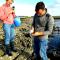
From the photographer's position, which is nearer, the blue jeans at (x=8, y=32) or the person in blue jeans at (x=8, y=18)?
the person in blue jeans at (x=8, y=18)

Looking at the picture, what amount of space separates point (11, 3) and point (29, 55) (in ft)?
7.77

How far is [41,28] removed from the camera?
33.9 feet

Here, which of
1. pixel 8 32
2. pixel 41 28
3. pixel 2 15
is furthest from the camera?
pixel 8 32

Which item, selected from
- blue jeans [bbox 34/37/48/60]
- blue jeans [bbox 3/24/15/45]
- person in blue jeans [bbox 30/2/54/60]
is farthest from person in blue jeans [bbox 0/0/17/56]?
blue jeans [bbox 34/37/48/60]

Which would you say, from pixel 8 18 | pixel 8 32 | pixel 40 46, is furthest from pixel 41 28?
pixel 8 32

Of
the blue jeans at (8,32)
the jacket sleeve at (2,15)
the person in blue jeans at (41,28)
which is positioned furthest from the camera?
the blue jeans at (8,32)

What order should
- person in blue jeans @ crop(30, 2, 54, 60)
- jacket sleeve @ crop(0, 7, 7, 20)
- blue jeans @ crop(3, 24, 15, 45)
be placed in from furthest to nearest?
1. blue jeans @ crop(3, 24, 15, 45)
2. jacket sleeve @ crop(0, 7, 7, 20)
3. person in blue jeans @ crop(30, 2, 54, 60)

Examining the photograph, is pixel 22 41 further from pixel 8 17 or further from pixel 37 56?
pixel 37 56

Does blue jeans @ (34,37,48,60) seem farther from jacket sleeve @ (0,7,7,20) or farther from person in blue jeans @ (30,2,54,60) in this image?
jacket sleeve @ (0,7,7,20)

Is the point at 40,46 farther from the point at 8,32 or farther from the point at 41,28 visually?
the point at 8,32

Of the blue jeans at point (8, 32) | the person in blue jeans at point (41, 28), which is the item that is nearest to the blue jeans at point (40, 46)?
the person in blue jeans at point (41, 28)

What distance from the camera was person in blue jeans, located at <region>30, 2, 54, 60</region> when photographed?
32.9 feet

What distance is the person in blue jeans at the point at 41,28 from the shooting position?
1004 cm

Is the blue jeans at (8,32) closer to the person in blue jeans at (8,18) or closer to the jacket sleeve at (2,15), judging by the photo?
the person in blue jeans at (8,18)
